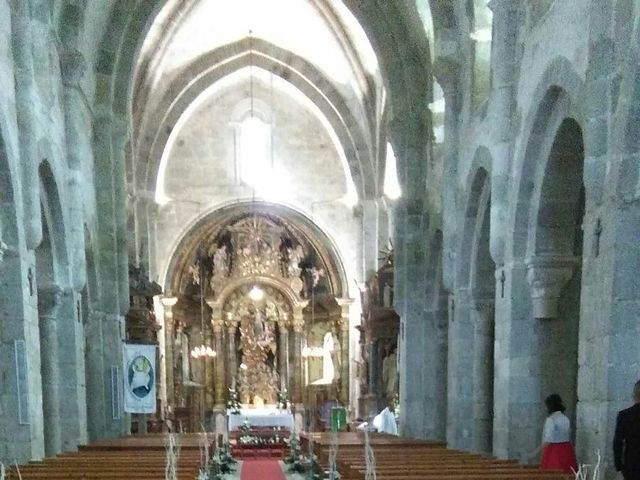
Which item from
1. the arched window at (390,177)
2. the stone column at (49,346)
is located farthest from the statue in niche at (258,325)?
the stone column at (49,346)

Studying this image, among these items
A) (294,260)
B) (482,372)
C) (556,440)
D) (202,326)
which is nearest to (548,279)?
(556,440)

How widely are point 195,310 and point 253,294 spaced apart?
2.48 metres

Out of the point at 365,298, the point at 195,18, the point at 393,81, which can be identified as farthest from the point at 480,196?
the point at 195,18

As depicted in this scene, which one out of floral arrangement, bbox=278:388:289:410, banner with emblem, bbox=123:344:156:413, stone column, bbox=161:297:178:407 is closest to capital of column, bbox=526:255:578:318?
banner with emblem, bbox=123:344:156:413

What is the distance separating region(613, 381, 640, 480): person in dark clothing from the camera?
7.38m

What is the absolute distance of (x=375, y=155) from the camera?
28.4m

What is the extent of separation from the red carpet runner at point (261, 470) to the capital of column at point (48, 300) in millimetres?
4753

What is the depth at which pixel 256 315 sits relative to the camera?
32.2 metres

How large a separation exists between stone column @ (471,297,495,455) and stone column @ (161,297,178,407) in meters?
16.4

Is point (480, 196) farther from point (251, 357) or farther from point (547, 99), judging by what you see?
point (251, 357)

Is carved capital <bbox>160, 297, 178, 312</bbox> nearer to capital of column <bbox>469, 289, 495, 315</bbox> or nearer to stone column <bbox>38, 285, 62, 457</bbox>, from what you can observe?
stone column <bbox>38, 285, 62, 457</bbox>

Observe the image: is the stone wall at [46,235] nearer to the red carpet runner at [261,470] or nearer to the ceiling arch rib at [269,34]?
the red carpet runner at [261,470]

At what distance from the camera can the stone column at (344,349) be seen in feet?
98.5

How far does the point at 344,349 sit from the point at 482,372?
15644mm
